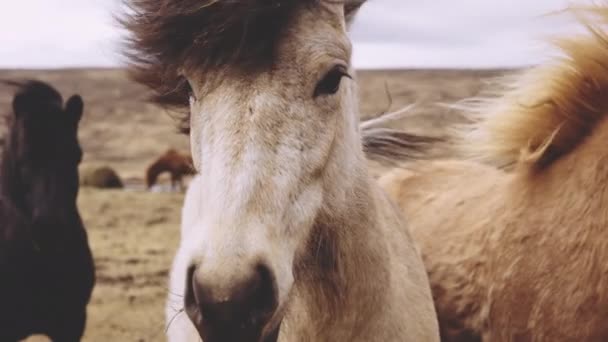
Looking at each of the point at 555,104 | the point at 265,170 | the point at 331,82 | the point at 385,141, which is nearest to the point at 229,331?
the point at 265,170

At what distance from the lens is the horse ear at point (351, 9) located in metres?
2.31

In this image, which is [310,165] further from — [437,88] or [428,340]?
[437,88]

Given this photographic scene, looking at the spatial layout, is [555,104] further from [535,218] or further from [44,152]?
[44,152]

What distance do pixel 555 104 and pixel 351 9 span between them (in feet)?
4.24

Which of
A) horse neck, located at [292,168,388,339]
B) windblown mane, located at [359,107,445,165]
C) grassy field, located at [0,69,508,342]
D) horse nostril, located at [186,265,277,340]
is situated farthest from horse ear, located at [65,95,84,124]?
horse nostril, located at [186,265,277,340]

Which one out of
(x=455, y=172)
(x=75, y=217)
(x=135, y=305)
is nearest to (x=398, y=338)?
(x=455, y=172)

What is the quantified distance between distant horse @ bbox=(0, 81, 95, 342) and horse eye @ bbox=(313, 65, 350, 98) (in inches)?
120

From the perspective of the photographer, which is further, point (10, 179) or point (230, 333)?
point (10, 179)

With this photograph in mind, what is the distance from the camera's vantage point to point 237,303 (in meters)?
1.60

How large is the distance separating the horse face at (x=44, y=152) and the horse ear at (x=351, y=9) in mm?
2872

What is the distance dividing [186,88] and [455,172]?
2431 mm

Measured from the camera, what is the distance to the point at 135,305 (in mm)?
7473

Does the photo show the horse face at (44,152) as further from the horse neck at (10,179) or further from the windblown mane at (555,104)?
the windblown mane at (555,104)

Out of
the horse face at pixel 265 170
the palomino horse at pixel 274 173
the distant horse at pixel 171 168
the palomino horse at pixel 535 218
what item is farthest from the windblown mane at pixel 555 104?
the distant horse at pixel 171 168
